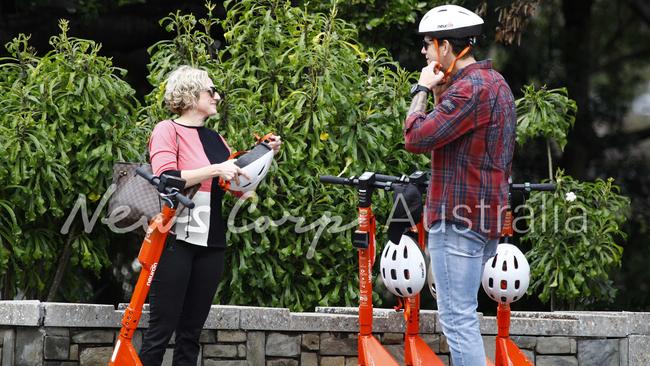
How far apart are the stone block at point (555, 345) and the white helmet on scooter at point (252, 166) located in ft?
5.95

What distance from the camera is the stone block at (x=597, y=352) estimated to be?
556cm

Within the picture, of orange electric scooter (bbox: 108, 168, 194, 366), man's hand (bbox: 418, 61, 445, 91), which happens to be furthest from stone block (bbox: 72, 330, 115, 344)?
man's hand (bbox: 418, 61, 445, 91)

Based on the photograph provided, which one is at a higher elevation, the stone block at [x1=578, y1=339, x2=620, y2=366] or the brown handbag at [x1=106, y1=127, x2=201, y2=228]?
the brown handbag at [x1=106, y1=127, x2=201, y2=228]

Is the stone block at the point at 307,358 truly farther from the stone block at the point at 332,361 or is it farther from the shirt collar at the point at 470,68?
the shirt collar at the point at 470,68

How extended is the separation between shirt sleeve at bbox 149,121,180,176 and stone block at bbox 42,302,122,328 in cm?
89

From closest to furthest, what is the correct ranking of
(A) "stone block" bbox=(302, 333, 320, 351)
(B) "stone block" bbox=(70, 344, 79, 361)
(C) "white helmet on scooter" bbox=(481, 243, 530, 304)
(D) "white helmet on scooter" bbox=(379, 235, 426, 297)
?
(D) "white helmet on scooter" bbox=(379, 235, 426, 297)
(C) "white helmet on scooter" bbox=(481, 243, 530, 304)
(B) "stone block" bbox=(70, 344, 79, 361)
(A) "stone block" bbox=(302, 333, 320, 351)

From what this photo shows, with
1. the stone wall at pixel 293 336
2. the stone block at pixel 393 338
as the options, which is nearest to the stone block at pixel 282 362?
Result: the stone wall at pixel 293 336

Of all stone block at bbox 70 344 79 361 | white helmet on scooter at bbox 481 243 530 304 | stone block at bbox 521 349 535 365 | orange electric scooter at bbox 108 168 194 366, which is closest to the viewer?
orange electric scooter at bbox 108 168 194 366

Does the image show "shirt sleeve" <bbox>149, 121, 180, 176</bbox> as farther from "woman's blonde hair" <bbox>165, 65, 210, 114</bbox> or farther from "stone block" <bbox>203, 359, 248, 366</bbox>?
"stone block" <bbox>203, 359, 248, 366</bbox>

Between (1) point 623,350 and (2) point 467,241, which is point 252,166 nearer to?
(2) point 467,241

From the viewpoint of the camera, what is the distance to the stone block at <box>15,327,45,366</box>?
16.1 feet

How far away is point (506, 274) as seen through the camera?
490 centimetres

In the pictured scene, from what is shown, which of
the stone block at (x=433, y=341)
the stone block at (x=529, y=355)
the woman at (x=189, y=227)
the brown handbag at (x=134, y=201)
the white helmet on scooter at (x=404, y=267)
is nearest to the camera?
the woman at (x=189, y=227)

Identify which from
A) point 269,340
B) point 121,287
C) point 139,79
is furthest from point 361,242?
point 139,79
